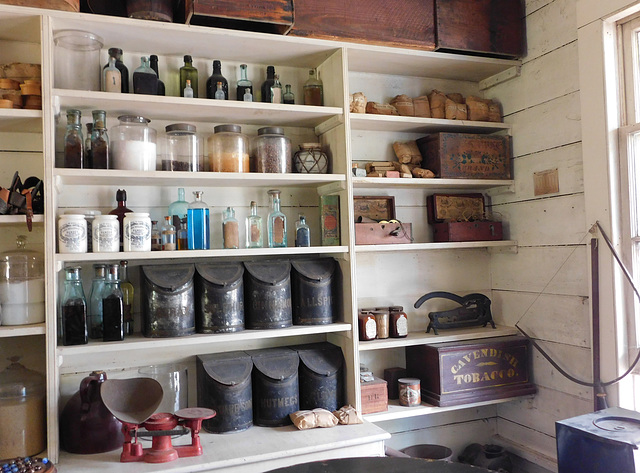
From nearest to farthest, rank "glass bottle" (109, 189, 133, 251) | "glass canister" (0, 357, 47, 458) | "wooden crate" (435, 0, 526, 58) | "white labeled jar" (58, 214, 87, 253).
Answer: "glass canister" (0, 357, 47, 458)
"white labeled jar" (58, 214, 87, 253)
"glass bottle" (109, 189, 133, 251)
"wooden crate" (435, 0, 526, 58)

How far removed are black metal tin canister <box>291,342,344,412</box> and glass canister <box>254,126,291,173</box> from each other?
2.64 feet

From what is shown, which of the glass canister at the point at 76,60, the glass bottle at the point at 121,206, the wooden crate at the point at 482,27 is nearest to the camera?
the glass canister at the point at 76,60

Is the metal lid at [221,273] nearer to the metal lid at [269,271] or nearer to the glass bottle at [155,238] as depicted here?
the metal lid at [269,271]

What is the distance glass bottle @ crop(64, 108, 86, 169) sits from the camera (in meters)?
2.06

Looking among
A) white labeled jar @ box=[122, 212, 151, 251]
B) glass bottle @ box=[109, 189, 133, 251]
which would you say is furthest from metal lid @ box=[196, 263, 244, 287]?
glass bottle @ box=[109, 189, 133, 251]

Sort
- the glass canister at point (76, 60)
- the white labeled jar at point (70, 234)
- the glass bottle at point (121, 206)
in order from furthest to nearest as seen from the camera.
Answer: the glass bottle at point (121, 206), the glass canister at point (76, 60), the white labeled jar at point (70, 234)

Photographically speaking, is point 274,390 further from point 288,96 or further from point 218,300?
point 288,96

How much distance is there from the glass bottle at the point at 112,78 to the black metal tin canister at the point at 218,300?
30.4 inches

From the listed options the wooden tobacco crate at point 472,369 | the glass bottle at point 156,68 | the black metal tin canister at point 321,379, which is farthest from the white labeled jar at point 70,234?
the wooden tobacco crate at point 472,369

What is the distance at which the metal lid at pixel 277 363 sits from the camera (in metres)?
2.23

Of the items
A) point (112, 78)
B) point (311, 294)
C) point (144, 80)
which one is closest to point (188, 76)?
point (144, 80)

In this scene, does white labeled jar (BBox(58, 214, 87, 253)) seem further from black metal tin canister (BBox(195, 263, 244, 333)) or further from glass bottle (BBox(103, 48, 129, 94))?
glass bottle (BBox(103, 48, 129, 94))

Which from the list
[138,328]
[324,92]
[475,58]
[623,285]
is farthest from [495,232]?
[138,328]

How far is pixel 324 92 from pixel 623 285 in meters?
1.53
